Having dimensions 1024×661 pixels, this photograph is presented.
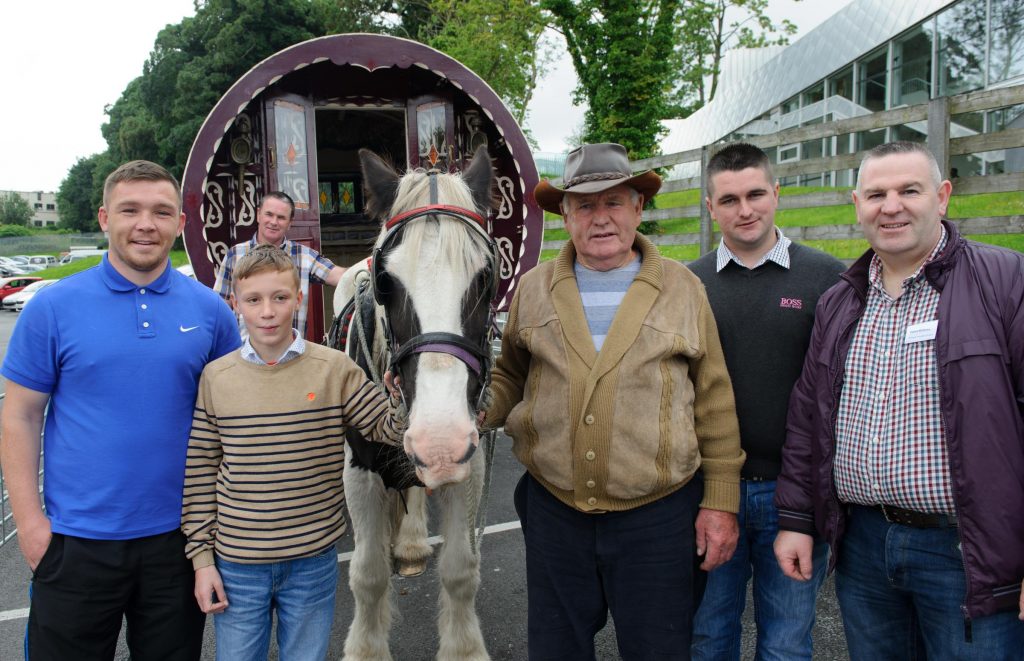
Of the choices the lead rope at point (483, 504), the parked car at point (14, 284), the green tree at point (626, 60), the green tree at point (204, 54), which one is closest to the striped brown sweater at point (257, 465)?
the lead rope at point (483, 504)

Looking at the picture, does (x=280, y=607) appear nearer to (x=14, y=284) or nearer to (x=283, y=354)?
(x=283, y=354)

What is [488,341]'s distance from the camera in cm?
198

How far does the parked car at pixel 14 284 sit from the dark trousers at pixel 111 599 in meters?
30.1

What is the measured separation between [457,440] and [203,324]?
0.90 metres

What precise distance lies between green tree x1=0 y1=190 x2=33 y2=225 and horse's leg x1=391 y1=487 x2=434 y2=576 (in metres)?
93.2

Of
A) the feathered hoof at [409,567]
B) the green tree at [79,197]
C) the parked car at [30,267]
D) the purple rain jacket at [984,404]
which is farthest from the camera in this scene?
the green tree at [79,197]

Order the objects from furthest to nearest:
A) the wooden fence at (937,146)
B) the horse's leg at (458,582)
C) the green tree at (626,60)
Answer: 1. the green tree at (626,60)
2. the wooden fence at (937,146)
3. the horse's leg at (458,582)

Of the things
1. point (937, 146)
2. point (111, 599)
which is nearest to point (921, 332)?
point (111, 599)

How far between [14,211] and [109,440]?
96104 mm

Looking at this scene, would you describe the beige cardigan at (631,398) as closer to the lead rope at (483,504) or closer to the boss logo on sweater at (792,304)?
the boss logo on sweater at (792,304)

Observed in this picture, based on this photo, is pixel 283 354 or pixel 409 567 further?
pixel 409 567

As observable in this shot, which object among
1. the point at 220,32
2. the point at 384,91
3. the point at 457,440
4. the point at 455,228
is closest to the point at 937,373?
the point at 457,440

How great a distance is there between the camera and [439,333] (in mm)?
1723

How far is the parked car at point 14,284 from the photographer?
2573cm
